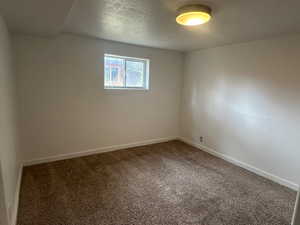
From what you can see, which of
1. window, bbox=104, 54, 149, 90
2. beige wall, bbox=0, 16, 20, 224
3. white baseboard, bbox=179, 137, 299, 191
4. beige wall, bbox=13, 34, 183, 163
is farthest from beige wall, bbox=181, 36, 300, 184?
beige wall, bbox=0, 16, 20, 224

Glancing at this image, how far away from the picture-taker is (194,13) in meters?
1.83

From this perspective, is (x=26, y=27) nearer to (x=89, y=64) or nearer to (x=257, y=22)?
(x=89, y=64)

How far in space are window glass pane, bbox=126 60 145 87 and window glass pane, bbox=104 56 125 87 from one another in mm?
121

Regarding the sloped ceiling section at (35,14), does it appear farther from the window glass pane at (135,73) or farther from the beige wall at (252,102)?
the beige wall at (252,102)

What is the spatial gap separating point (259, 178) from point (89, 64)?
3.50m

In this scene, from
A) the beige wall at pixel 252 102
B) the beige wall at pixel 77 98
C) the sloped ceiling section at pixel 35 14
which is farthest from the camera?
the beige wall at pixel 77 98

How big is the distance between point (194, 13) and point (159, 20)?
53 centimetres

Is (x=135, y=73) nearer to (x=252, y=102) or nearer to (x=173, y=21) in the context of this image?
(x=173, y=21)

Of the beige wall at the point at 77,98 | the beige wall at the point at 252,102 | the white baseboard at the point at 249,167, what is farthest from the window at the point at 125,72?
the white baseboard at the point at 249,167

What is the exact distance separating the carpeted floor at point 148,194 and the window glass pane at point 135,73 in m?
Result: 1.64

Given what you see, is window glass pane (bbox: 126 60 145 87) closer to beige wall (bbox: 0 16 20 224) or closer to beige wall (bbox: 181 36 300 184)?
beige wall (bbox: 181 36 300 184)

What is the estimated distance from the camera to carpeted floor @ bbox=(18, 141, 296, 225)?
194 centimetres

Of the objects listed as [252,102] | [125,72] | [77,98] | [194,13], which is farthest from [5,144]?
[252,102]

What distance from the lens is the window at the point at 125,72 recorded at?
11.8ft
